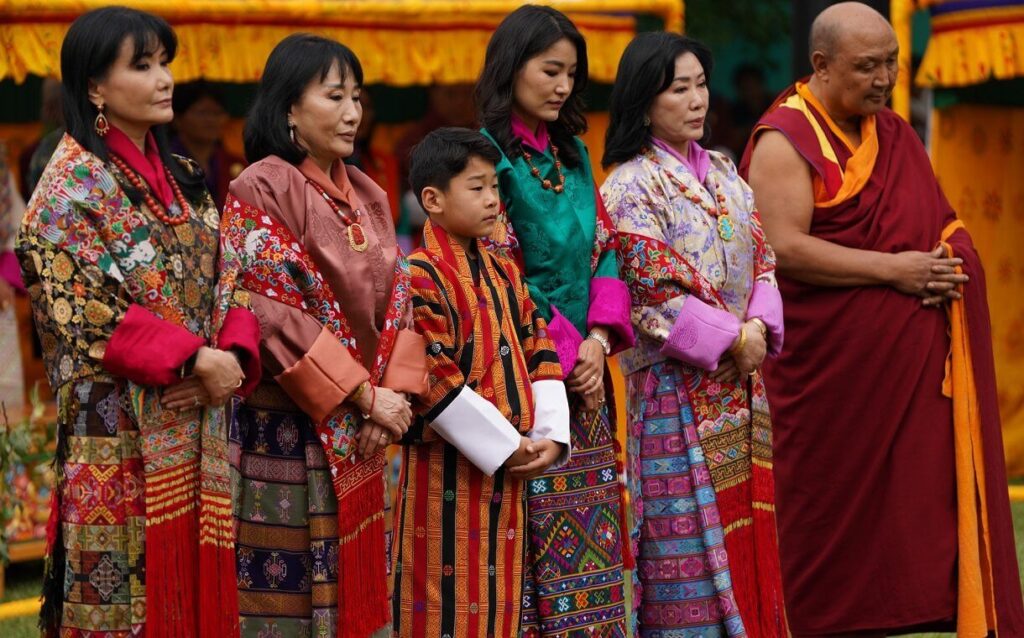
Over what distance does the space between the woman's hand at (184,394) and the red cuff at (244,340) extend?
0.34ft

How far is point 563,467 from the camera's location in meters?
4.46

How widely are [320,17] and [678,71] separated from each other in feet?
9.18

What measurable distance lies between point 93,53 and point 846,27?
245 cm

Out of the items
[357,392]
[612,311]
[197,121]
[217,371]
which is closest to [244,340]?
[217,371]

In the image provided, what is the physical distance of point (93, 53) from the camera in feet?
12.8

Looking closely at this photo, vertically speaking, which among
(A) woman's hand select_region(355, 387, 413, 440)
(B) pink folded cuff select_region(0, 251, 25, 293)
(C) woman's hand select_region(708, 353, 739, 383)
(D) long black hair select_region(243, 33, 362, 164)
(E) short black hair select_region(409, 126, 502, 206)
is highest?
(D) long black hair select_region(243, 33, 362, 164)

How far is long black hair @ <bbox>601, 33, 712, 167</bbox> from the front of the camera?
4812 mm

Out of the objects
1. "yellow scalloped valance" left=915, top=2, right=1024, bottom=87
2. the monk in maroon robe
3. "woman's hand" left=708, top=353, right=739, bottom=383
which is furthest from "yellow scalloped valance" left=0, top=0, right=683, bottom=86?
"woman's hand" left=708, top=353, right=739, bottom=383

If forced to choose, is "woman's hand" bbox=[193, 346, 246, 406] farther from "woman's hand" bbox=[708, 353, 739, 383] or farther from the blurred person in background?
the blurred person in background

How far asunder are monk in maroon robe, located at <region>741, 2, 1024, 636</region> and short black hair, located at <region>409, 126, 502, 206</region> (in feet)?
4.27

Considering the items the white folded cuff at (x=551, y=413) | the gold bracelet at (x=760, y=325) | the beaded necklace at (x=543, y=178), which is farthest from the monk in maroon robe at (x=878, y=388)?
the white folded cuff at (x=551, y=413)

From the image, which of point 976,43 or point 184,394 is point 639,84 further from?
point 976,43

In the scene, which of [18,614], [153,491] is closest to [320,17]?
[18,614]

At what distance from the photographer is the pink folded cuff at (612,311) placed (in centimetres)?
454
